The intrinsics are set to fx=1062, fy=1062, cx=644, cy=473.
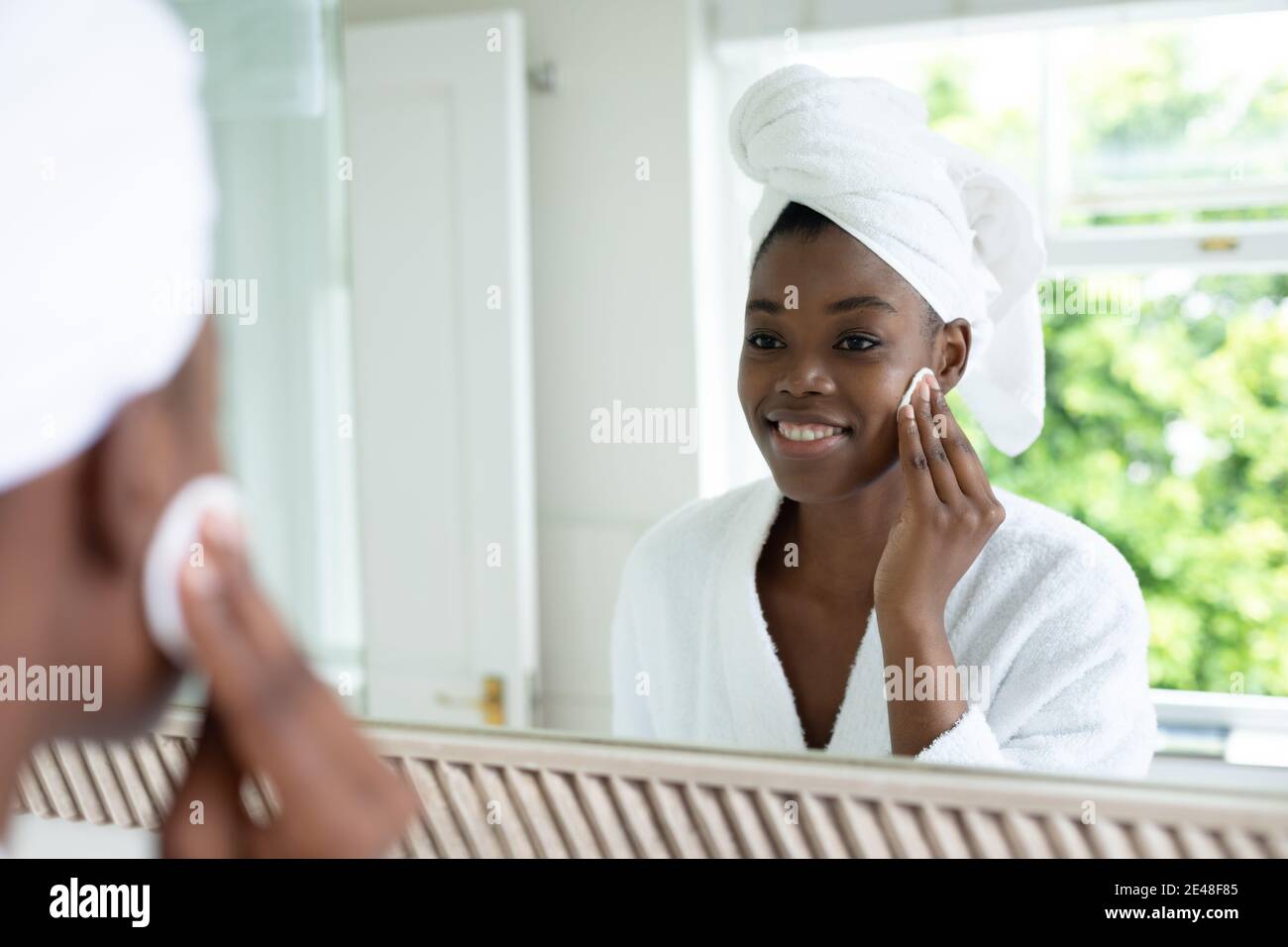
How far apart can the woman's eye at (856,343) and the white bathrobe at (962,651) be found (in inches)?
3.8

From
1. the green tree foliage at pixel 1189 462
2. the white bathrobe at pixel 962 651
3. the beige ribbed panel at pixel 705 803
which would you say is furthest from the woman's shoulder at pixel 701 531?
the green tree foliage at pixel 1189 462

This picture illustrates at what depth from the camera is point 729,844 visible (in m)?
0.21

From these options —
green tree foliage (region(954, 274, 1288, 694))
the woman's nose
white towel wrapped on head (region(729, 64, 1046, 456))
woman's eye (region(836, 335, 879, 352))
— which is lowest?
green tree foliage (region(954, 274, 1288, 694))

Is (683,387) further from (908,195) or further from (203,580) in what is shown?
(203,580)

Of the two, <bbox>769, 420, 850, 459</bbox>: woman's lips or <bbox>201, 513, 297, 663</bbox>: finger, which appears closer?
<bbox>201, 513, 297, 663</bbox>: finger

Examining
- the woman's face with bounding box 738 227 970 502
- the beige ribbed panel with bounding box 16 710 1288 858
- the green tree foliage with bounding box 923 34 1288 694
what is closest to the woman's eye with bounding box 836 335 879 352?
the woman's face with bounding box 738 227 970 502

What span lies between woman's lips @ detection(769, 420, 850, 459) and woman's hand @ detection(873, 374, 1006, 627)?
0.02m

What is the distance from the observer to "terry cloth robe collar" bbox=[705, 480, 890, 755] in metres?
0.38

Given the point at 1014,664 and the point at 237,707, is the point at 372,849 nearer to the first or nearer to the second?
the point at 237,707

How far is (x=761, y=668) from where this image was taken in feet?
1.32

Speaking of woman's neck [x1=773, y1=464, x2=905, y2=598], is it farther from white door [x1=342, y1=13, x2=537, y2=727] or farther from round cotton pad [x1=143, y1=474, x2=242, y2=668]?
white door [x1=342, y1=13, x2=537, y2=727]

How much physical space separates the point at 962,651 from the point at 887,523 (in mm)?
57
